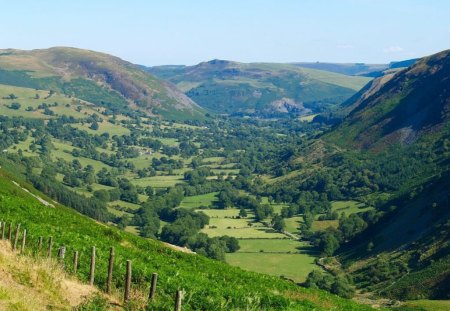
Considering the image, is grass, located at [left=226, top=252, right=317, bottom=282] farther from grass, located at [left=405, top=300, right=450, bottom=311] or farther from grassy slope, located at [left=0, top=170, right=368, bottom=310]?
grassy slope, located at [left=0, top=170, right=368, bottom=310]

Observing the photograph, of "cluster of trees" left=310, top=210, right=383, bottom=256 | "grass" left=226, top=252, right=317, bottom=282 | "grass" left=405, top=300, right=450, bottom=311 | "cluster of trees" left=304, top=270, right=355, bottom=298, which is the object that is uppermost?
"grass" left=405, top=300, right=450, bottom=311

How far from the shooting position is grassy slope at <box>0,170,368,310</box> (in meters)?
28.5

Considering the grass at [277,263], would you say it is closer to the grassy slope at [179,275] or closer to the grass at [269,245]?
the grass at [269,245]

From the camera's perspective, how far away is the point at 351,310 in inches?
1951

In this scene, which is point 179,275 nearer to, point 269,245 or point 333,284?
point 333,284

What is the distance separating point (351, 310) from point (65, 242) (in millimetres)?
27471

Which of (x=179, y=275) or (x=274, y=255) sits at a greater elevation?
(x=179, y=275)

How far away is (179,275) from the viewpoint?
37.3 metres

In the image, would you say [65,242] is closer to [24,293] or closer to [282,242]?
[24,293]

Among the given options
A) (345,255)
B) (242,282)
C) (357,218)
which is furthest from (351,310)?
(357,218)

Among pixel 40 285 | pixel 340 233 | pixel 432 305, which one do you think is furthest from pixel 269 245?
pixel 40 285

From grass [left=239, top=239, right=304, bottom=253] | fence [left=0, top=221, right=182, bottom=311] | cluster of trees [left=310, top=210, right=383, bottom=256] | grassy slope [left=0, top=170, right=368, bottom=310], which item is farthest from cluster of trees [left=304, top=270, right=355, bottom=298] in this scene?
fence [left=0, top=221, right=182, bottom=311]

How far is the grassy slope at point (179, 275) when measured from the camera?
93.6ft

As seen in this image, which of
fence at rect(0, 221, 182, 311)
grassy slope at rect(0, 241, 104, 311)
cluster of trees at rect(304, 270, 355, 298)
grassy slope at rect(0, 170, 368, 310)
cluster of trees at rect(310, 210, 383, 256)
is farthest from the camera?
cluster of trees at rect(310, 210, 383, 256)
